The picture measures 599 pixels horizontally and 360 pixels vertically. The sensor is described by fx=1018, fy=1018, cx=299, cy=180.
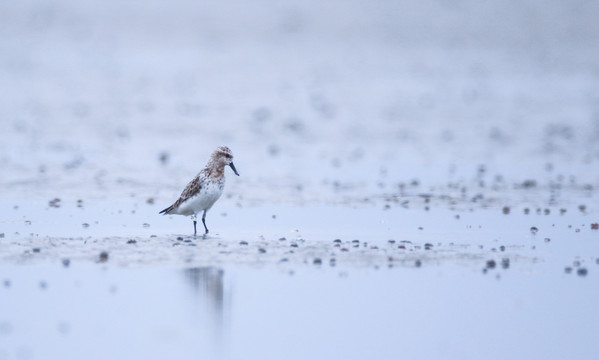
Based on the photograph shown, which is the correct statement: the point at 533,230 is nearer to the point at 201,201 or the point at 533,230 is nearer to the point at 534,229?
the point at 534,229

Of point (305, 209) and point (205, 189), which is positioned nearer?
point (205, 189)

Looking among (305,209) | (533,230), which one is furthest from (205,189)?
(533,230)

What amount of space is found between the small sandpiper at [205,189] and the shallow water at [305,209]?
0.60 meters

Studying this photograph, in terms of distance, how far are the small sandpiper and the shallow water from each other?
1.96ft

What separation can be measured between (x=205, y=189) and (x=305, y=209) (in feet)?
12.8

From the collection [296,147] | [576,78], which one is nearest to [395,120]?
[296,147]

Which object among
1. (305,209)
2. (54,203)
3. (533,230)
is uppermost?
(54,203)

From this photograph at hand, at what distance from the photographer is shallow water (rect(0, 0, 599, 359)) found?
12.3 metres

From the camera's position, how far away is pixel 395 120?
1751 inches

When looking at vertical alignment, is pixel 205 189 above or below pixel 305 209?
above

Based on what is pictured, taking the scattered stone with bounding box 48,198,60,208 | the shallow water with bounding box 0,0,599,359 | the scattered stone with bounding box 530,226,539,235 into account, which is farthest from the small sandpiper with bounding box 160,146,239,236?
the scattered stone with bounding box 530,226,539,235

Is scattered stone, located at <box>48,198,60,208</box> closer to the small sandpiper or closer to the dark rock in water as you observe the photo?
the small sandpiper

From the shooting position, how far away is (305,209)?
2291cm

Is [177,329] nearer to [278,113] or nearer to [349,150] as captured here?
[349,150]
